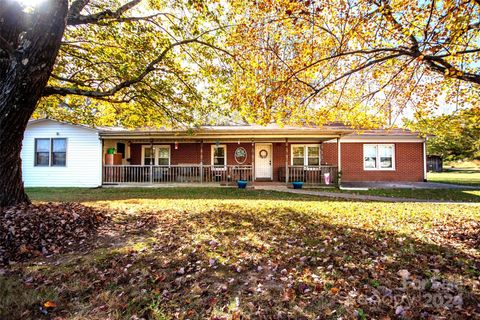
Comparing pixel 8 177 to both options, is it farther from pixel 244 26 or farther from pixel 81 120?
pixel 81 120

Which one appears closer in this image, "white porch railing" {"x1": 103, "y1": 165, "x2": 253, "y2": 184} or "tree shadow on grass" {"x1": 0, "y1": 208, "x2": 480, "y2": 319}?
"tree shadow on grass" {"x1": 0, "y1": 208, "x2": 480, "y2": 319}

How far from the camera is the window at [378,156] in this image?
654 inches

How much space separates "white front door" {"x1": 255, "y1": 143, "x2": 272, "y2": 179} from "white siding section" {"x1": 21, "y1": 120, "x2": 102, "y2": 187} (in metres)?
9.65

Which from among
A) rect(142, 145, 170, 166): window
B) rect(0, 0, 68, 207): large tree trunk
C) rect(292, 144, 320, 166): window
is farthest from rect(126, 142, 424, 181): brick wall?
rect(0, 0, 68, 207): large tree trunk

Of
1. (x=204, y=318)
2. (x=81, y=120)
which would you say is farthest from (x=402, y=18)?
(x=81, y=120)

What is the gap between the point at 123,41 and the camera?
7.95 m

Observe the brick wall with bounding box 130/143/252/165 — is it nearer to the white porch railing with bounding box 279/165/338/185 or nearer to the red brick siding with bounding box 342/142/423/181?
the white porch railing with bounding box 279/165/338/185

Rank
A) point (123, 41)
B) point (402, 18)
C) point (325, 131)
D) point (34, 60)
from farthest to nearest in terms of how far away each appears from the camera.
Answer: point (325, 131) < point (123, 41) < point (402, 18) < point (34, 60)

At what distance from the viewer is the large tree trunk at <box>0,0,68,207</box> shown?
4871mm

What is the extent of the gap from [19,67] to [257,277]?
6.05 meters

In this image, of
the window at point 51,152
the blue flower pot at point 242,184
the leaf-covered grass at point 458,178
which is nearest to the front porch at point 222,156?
the blue flower pot at point 242,184

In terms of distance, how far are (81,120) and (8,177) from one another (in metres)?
8.80

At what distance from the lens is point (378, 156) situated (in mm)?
16688

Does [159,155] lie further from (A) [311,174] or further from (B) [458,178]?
(B) [458,178]
